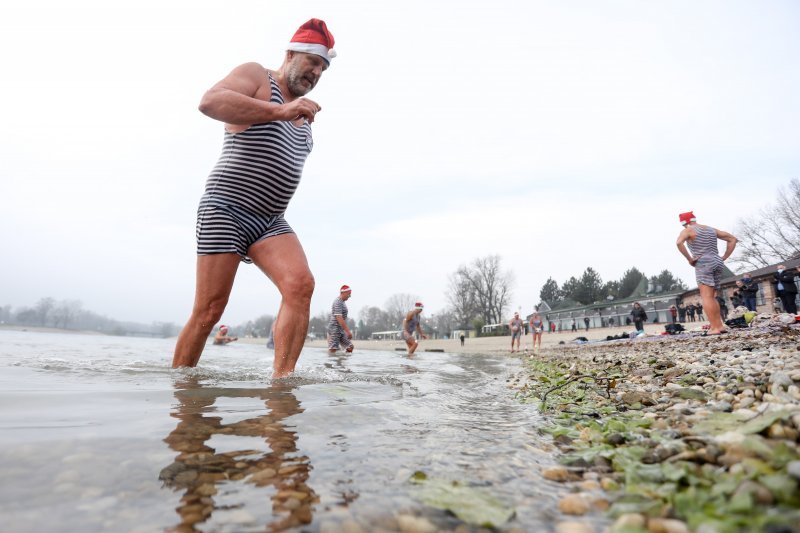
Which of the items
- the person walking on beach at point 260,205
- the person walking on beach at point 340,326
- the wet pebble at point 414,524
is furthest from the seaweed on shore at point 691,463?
the person walking on beach at point 340,326

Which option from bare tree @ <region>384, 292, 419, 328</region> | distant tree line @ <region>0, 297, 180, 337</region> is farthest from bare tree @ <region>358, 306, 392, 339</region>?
distant tree line @ <region>0, 297, 180, 337</region>

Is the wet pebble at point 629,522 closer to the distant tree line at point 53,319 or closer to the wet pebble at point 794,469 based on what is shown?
the wet pebble at point 794,469

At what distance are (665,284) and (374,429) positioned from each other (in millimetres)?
87842

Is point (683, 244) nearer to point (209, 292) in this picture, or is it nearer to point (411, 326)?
point (209, 292)

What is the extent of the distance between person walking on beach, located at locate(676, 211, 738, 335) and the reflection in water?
8.54m

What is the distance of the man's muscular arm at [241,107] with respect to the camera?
2717mm

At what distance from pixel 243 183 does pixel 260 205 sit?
20 centimetres

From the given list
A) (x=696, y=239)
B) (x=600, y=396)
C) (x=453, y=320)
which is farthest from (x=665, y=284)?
(x=600, y=396)

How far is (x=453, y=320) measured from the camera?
89.4 metres

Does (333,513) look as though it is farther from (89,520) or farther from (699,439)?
(699,439)

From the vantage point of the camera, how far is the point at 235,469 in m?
1.14

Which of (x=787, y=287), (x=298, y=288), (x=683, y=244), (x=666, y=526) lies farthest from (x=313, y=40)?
(x=787, y=287)

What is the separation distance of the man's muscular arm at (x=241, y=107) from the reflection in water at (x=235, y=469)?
1.82 m

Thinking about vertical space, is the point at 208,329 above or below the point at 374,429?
above
